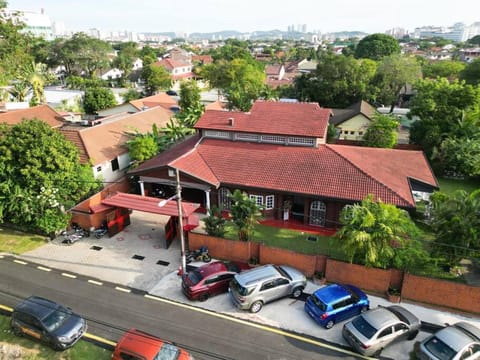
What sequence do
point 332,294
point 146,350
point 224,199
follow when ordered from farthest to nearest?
1. point 224,199
2. point 332,294
3. point 146,350

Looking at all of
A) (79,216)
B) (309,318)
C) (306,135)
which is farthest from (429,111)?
(79,216)

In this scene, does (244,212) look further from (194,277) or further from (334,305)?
(334,305)

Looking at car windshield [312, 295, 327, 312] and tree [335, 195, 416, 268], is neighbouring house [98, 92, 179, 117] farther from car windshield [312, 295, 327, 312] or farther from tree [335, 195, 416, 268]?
car windshield [312, 295, 327, 312]

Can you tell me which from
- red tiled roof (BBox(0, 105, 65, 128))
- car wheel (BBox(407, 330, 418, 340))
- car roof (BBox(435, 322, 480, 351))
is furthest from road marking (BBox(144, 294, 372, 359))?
red tiled roof (BBox(0, 105, 65, 128))

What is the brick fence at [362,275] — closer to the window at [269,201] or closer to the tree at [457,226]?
the tree at [457,226]

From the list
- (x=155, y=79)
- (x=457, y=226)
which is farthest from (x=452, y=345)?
(x=155, y=79)

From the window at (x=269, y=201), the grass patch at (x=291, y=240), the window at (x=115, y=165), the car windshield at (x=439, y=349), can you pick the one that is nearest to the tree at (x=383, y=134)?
the window at (x=269, y=201)
